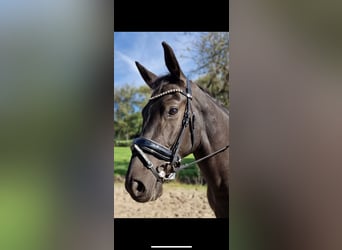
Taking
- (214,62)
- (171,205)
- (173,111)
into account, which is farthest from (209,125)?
(171,205)

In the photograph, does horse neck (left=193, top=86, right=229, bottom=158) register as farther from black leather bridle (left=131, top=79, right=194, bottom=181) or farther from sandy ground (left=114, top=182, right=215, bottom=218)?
sandy ground (left=114, top=182, right=215, bottom=218)

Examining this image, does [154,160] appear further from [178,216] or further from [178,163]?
[178,216]

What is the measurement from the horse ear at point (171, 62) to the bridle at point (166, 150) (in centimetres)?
6

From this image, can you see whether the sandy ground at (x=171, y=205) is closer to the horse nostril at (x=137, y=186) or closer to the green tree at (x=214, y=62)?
the horse nostril at (x=137, y=186)

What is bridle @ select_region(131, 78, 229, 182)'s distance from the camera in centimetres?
152

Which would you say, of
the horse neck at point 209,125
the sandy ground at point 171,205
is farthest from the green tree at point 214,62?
the sandy ground at point 171,205

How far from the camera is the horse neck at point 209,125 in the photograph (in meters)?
1.59

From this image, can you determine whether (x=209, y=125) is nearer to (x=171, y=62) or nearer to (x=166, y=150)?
(x=166, y=150)

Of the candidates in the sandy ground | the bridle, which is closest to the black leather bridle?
the bridle

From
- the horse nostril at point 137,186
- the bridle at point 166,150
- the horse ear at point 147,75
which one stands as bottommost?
the horse nostril at point 137,186

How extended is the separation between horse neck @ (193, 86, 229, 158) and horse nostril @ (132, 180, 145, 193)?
323 mm

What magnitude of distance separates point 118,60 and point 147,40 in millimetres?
186
